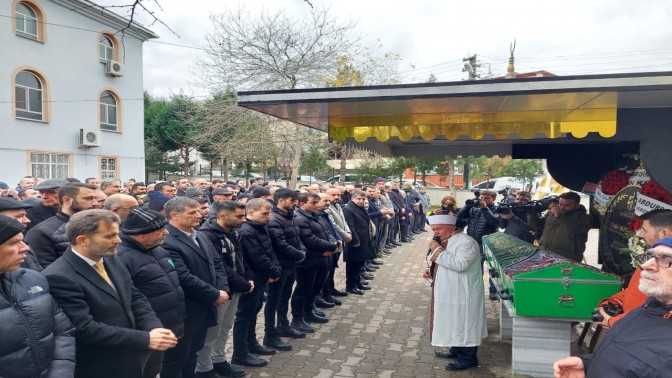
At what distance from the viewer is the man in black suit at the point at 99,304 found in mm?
2730

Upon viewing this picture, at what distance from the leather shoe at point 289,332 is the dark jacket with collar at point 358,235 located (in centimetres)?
238

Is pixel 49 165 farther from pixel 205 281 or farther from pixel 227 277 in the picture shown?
pixel 205 281

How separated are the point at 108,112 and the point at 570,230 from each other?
66.9 feet

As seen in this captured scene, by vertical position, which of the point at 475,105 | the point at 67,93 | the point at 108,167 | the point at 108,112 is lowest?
the point at 108,167

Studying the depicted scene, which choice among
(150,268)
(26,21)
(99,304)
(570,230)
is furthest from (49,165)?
(570,230)

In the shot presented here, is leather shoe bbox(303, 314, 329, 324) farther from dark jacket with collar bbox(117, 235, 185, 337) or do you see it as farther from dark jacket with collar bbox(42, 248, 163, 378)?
dark jacket with collar bbox(42, 248, 163, 378)

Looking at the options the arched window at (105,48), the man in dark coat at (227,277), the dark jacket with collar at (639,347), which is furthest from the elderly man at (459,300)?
the arched window at (105,48)

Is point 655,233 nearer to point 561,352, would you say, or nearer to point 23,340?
point 561,352

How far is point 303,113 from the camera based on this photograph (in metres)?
4.66

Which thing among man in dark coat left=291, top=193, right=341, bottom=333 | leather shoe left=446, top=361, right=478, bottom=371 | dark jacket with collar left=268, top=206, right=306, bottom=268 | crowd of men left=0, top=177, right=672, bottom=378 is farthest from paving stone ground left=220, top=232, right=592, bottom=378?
dark jacket with collar left=268, top=206, right=306, bottom=268

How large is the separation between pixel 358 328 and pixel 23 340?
4568mm

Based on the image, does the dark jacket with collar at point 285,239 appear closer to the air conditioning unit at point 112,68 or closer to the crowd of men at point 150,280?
the crowd of men at point 150,280

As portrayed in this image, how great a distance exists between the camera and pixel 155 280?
11.2ft

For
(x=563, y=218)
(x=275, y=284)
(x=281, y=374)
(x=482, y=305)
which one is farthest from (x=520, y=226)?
(x=281, y=374)
